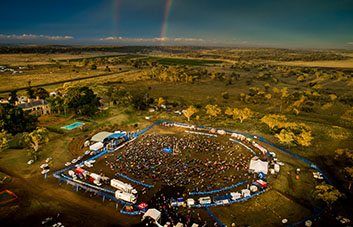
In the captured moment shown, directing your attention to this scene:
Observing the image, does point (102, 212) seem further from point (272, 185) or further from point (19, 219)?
point (272, 185)

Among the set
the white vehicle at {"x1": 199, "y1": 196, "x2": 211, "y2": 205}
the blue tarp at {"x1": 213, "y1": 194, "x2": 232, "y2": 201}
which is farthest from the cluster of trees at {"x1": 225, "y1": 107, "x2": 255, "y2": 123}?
the white vehicle at {"x1": 199, "y1": 196, "x2": 211, "y2": 205}

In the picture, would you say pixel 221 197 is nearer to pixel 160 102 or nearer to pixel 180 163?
pixel 180 163

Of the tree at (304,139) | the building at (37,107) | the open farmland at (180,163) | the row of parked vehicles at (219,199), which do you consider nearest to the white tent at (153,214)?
the open farmland at (180,163)

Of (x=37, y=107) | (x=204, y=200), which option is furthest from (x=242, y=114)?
(x=37, y=107)

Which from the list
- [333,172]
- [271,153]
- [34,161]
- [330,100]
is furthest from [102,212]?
[330,100]

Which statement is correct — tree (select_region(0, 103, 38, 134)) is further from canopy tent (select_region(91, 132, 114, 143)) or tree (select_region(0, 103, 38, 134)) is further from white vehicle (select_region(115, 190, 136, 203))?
white vehicle (select_region(115, 190, 136, 203))

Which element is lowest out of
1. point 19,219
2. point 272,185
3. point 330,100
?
point 19,219
